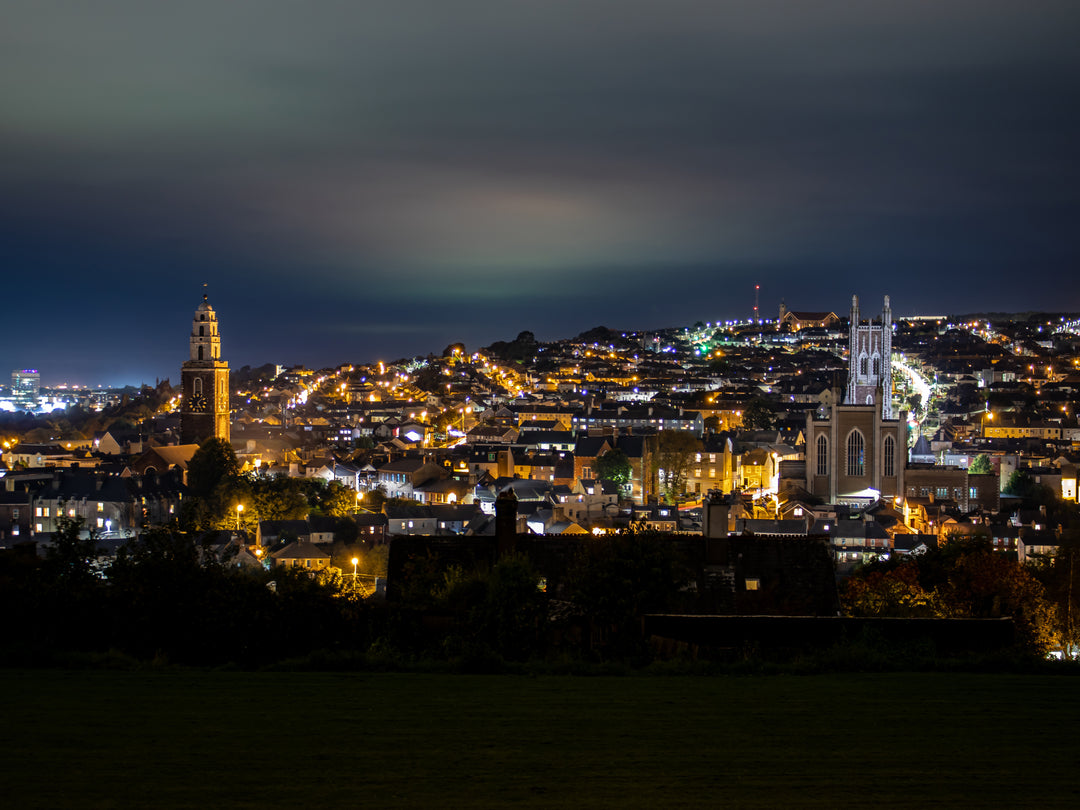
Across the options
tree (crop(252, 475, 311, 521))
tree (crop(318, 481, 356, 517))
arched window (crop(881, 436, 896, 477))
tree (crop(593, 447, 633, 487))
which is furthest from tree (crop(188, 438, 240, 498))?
arched window (crop(881, 436, 896, 477))

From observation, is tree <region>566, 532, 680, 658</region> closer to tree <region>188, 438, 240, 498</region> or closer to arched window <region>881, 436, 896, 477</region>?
arched window <region>881, 436, 896, 477</region>

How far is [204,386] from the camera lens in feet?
193

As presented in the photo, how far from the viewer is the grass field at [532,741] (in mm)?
6500

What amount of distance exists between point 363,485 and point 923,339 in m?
112

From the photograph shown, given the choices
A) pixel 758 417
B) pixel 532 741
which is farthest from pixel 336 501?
pixel 758 417

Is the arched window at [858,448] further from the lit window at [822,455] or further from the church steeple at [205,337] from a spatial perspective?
the church steeple at [205,337]

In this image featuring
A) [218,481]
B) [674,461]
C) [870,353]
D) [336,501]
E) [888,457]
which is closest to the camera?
[336,501]

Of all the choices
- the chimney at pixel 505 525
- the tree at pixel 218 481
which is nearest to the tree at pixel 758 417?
the tree at pixel 218 481

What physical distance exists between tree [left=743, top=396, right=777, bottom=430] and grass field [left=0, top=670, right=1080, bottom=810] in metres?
73.8

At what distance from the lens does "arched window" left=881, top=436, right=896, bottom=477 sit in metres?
49.6

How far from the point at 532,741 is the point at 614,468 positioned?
47.9 meters

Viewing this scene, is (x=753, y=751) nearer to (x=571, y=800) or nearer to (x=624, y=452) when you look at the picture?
(x=571, y=800)

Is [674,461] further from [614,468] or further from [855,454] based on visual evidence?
[855,454]

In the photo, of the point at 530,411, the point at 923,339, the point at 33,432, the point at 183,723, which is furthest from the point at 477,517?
the point at 923,339
